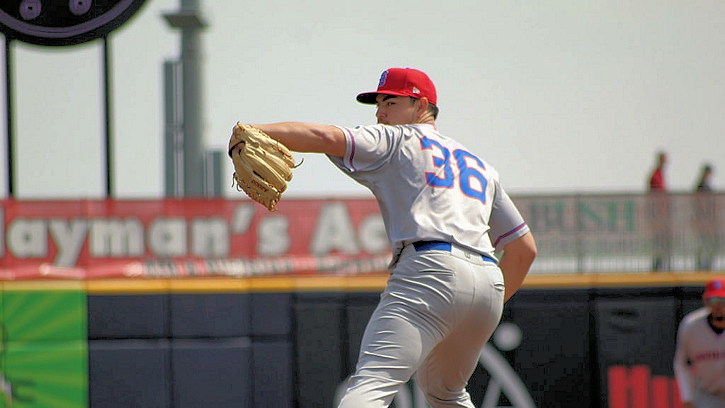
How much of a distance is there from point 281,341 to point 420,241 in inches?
186

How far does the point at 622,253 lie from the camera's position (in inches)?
315

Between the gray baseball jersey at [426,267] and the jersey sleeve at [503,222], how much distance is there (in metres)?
0.15

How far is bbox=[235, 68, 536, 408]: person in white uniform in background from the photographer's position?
124 inches

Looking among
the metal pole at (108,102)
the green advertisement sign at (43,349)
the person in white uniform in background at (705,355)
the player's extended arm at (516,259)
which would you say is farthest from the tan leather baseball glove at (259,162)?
the metal pole at (108,102)

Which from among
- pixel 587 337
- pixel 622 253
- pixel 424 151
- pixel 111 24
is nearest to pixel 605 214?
pixel 622 253

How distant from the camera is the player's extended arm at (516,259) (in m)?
3.86

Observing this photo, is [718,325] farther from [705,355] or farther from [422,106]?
[422,106]

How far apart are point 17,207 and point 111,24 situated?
1.71 meters

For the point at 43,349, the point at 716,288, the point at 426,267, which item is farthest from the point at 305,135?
the point at 43,349

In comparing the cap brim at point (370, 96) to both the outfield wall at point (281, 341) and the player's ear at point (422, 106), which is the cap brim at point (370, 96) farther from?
the outfield wall at point (281, 341)

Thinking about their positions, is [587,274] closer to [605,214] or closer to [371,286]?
[605,214]

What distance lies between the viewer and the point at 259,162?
3111 mm

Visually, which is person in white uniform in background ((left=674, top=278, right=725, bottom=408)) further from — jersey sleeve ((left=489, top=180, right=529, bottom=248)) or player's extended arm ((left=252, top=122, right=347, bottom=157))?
player's extended arm ((left=252, top=122, right=347, bottom=157))

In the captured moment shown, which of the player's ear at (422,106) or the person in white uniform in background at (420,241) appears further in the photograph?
the player's ear at (422,106)
